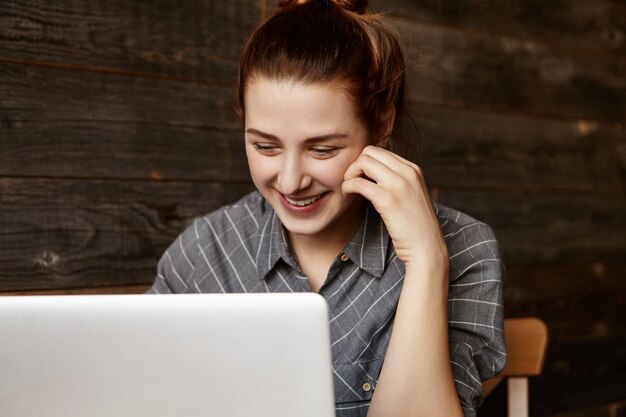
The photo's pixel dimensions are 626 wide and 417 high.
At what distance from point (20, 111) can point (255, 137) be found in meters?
0.51

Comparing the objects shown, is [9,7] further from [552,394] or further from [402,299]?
[552,394]

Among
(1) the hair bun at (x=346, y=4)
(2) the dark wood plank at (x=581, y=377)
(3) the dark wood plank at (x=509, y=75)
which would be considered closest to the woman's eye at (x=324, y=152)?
(1) the hair bun at (x=346, y=4)

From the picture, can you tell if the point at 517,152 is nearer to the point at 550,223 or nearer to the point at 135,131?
the point at 550,223

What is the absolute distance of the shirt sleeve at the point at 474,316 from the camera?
1.15 meters

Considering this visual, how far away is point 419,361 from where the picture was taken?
1.02 m

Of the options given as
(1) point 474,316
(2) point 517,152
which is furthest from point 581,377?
(1) point 474,316

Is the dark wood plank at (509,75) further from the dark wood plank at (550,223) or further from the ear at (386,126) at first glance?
the ear at (386,126)

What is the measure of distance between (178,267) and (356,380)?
40 centimetres

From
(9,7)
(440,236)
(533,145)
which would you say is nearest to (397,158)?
(440,236)

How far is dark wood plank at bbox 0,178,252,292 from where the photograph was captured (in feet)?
4.64

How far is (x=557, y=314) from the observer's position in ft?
7.65

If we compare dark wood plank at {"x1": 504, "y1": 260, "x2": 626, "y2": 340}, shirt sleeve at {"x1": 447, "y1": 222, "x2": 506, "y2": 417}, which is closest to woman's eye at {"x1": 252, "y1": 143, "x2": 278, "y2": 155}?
shirt sleeve at {"x1": 447, "y1": 222, "x2": 506, "y2": 417}

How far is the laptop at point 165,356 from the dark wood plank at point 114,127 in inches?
33.4

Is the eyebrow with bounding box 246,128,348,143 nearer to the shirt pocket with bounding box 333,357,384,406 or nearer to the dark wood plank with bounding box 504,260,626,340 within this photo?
the shirt pocket with bounding box 333,357,384,406
